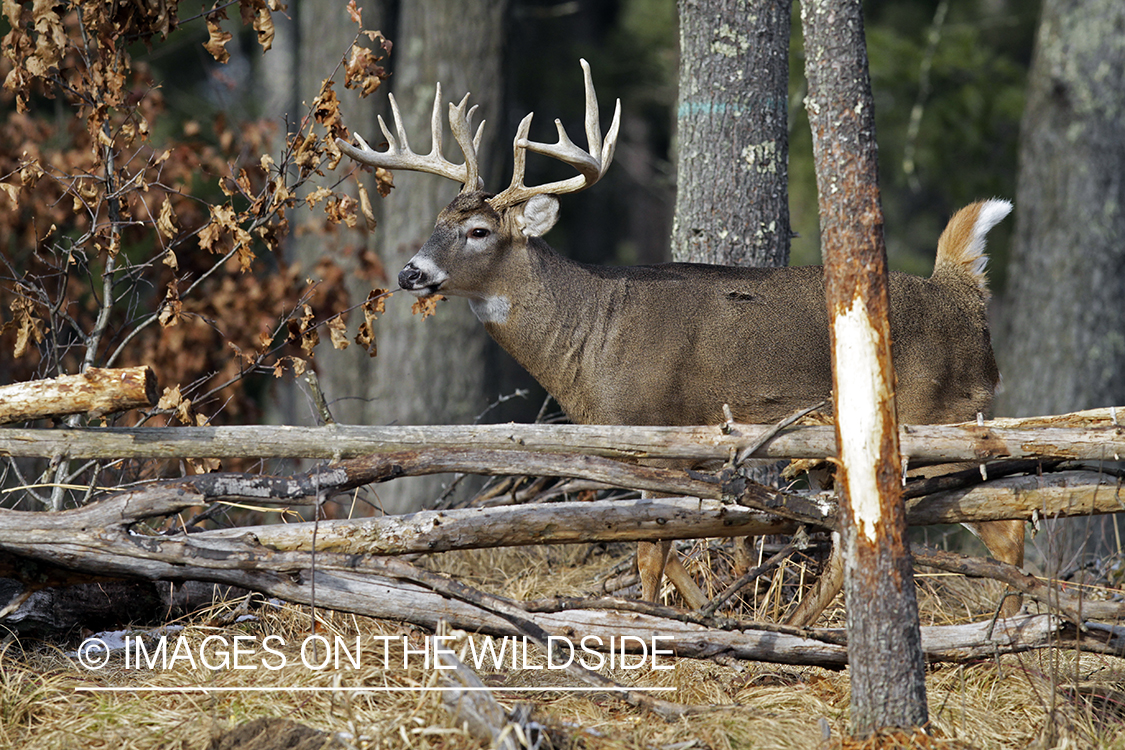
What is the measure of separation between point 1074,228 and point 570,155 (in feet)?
20.4

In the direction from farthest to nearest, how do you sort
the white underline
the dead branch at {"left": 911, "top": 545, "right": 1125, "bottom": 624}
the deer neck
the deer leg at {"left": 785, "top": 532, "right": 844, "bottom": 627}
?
the deer neck < the deer leg at {"left": 785, "top": 532, "right": 844, "bottom": 627} < the dead branch at {"left": 911, "top": 545, "right": 1125, "bottom": 624} < the white underline

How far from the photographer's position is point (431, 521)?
14.4 feet

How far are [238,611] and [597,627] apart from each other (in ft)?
5.23

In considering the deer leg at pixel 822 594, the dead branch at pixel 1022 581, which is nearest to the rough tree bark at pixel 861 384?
the dead branch at pixel 1022 581

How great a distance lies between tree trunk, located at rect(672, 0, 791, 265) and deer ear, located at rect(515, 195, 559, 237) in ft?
2.62

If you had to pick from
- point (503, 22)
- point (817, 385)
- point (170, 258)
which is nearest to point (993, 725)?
point (817, 385)

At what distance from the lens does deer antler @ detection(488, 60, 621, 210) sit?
17.7ft

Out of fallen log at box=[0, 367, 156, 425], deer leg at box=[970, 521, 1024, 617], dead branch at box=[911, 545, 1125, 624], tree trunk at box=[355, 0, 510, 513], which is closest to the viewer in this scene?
fallen log at box=[0, 367, 156, 425]

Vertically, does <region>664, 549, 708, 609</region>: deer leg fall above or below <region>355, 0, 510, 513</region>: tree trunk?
below

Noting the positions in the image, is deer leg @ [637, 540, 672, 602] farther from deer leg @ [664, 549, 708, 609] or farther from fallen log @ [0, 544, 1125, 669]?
fallen log @ [0, 544, 1125, 669]

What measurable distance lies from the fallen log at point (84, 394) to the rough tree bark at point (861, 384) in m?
2.34

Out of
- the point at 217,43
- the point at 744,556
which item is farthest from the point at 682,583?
the point at 217,43

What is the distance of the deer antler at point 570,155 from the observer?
Result: 5.40m

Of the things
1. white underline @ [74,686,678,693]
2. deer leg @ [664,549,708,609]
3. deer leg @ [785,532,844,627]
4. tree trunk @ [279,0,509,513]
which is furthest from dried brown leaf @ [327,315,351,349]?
tree trunk @ [279,0,509,513]
